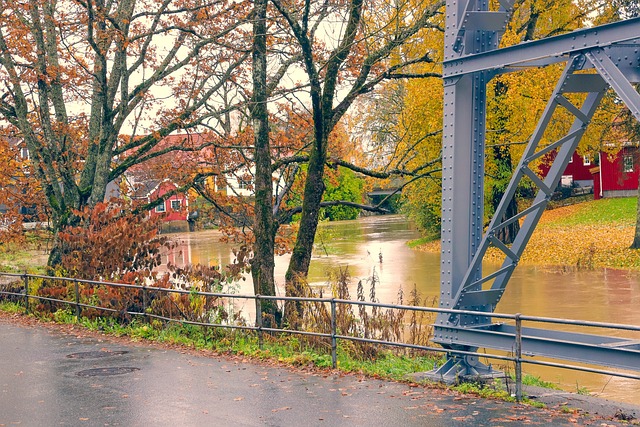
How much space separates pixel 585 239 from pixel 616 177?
18695mm

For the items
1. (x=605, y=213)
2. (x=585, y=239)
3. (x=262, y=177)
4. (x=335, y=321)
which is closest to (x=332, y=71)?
(x=262, y=177)

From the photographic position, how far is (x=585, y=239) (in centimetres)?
4016

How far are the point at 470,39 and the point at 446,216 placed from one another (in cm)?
208

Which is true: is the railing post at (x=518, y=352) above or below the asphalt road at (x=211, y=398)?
above

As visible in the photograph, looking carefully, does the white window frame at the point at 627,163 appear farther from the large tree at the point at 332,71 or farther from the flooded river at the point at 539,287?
the large tree at the point at 332,71

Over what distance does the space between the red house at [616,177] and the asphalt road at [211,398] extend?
157 feet

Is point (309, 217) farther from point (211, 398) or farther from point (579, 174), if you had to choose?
point (579, 174)

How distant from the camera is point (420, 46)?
116 feet

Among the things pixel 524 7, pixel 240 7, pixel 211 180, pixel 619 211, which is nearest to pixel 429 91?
pixel 524 7

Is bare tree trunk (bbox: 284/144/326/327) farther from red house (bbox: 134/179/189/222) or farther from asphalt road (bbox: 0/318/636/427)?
asphalt road (bbox: 0/318/636/427)

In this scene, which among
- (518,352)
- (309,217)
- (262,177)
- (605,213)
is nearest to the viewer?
(518,352)

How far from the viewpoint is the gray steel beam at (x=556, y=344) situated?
8.11m

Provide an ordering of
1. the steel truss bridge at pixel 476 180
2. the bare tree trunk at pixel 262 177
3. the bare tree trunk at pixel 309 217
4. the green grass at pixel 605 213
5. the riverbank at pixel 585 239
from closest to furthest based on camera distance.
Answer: the steel truss bridge at pixel 476 180, the bare tree trunk at pixel 262 177, the bare tree trunk at pixel 309 217, the riverbank at pixel 585 239, the green grass at pixel 605 213

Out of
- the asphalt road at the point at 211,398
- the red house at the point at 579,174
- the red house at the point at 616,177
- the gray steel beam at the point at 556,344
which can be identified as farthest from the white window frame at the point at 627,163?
the gray steel beam at the point at 556,344
